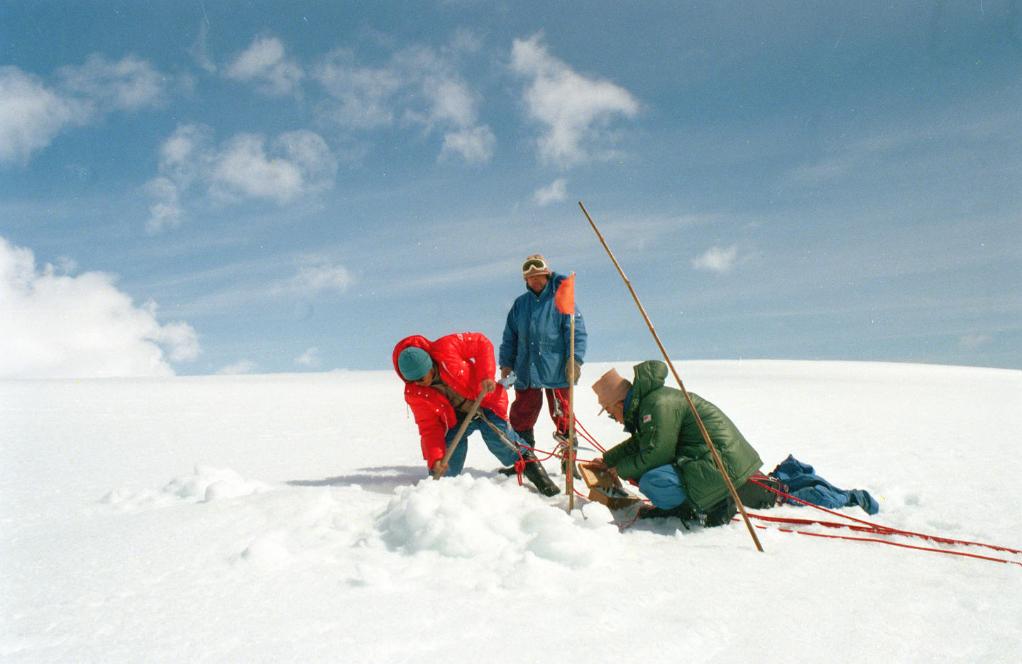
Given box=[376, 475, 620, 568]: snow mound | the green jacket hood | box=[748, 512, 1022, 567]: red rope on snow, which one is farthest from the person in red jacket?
box=[748, 512, 1022, 567]: red rope on snow

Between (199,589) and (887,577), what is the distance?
8.80 ft

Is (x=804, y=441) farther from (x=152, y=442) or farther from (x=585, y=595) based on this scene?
(x=152, y=442)

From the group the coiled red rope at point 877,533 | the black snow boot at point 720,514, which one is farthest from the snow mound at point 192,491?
the black snow boot at point 720,514

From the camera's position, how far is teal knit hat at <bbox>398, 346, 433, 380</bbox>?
3809mm

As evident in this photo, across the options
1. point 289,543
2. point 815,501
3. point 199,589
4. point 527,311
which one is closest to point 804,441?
point 815,501

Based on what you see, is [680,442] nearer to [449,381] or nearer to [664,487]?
[664,487]

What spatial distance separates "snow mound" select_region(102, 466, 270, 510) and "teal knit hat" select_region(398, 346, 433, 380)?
114 cm

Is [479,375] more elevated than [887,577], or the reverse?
[479,375]

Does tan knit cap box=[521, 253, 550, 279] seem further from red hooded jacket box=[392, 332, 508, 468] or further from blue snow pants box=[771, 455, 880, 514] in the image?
blue snow pants box=[771, 455, 880, 514]

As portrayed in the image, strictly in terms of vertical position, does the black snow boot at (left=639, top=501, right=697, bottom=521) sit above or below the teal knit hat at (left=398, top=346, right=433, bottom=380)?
below

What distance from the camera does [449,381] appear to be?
4.04 metres

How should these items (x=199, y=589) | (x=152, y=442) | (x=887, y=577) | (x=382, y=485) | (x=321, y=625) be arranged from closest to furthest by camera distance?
(x=321, y=625), (x=199, y=589), (x=887, y=577), (x=382, y=485), (x=152, y=442)

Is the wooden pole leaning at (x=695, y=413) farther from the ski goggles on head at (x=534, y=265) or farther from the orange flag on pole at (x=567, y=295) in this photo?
the ski goggles on head at (x=534, y=265)

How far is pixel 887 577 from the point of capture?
251cm
